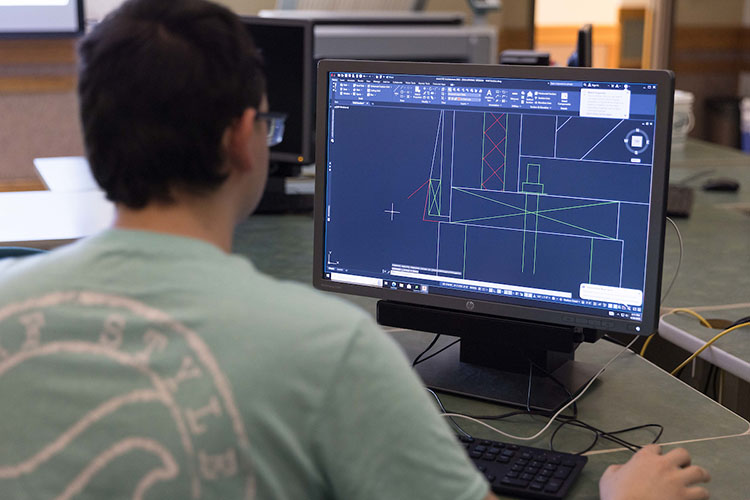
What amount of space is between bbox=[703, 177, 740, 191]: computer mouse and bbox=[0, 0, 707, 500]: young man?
86.7 inches

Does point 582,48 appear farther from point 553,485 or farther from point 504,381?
point 553,485

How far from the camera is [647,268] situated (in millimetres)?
1227

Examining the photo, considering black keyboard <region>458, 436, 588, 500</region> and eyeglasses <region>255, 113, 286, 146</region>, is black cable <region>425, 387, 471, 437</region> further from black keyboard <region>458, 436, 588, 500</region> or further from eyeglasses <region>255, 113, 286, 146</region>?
eyeglasses <region>255, 113, 286, 146</region>

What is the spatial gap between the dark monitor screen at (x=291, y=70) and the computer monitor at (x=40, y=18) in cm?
213

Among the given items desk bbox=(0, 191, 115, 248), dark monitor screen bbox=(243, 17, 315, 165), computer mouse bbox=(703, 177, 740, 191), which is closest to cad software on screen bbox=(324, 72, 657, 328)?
desk bbox=(0, 191, 115, 248)

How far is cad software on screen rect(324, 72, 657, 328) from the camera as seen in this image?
124 cm

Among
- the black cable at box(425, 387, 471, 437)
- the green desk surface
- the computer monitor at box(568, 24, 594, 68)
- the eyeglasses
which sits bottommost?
the black cable at box(425, 387, 471, 437)

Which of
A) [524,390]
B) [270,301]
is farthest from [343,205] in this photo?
[270,301]

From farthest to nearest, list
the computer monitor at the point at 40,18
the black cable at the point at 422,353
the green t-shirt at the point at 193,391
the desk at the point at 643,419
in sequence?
the computer monitor at the point at 40,18 → the black cable at the point at 422,353 → the desk at the point at 643,419 → the green t-shirt at the point at 193,391

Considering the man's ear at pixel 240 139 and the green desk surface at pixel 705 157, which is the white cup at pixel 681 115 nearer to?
the green desk surface at pixel 705 157

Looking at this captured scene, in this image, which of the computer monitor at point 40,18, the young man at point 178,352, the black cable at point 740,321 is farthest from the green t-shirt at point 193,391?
the computer monitor at point 40,18

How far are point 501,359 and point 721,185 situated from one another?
5.22ft

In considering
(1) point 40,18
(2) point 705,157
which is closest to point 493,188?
(2) point 705,157

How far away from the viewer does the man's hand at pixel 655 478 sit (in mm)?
1006
